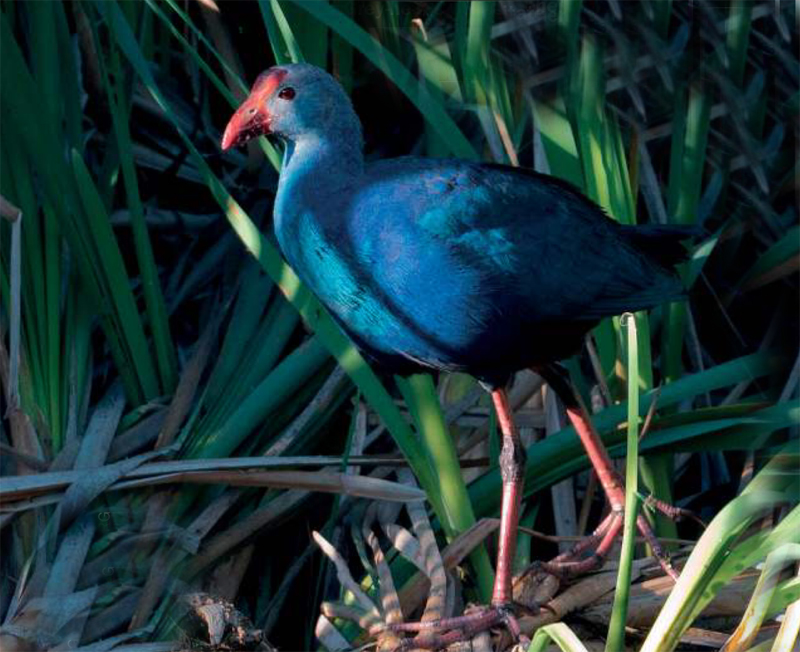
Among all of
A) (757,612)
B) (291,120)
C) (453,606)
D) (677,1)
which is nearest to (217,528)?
(453,606)

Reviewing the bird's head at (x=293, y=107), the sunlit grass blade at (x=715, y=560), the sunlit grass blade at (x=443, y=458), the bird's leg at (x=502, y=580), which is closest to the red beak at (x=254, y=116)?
the bird's head at (x=293, y=107)

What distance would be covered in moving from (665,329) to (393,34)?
746 mm

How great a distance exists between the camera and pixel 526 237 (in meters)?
2.22

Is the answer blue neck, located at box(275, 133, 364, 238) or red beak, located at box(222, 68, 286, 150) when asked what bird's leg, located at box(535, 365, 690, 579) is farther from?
red beak, located at box(222, 68, 286, 150)

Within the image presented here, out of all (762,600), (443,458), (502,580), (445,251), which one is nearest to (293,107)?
(445,251)

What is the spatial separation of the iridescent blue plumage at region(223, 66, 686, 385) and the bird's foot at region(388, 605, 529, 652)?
363 millimetres

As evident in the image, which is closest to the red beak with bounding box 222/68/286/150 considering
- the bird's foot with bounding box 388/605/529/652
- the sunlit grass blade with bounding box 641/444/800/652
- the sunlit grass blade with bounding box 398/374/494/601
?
the sunlit grass blade with bounding box 398/374/494/601

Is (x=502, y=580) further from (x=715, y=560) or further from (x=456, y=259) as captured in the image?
(x=715, y=560)

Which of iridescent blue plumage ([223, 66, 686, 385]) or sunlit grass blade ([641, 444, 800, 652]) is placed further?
iridescent blue plumage ([223, 66, 686, 385])

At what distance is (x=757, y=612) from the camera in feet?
5.46

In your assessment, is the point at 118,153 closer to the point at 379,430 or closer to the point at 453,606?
the point at 379,430

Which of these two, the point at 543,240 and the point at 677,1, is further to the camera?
the point at 677,1

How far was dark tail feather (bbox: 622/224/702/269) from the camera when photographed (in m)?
2.31

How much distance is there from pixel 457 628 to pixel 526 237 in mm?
606
